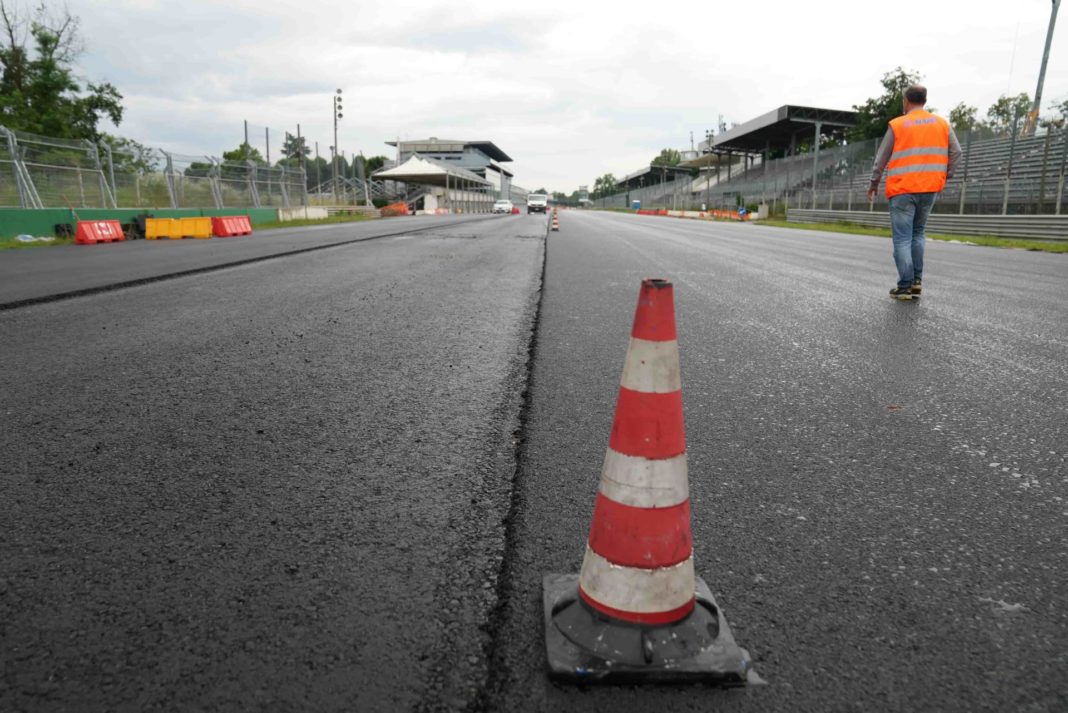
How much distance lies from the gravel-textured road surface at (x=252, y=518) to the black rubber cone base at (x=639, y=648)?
173 mm

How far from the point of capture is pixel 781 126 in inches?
2056

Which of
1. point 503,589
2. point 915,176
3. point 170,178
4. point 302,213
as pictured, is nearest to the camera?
point 503,589

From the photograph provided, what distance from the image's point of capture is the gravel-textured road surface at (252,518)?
1.34 meters

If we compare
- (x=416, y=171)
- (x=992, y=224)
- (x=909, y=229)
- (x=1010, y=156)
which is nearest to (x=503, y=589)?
(x=909, y=229)

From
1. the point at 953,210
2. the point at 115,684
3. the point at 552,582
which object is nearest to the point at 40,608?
the point at 115,684

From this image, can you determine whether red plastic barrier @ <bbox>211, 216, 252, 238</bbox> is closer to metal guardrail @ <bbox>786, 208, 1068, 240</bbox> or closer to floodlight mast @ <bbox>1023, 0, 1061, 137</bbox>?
metal guardrail @ <bbox>786, 208, 1068, 240</bbox>

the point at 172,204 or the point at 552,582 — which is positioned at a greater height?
the point at 172,204

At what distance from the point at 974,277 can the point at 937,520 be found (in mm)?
7642

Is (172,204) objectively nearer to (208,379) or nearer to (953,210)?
(208,379)

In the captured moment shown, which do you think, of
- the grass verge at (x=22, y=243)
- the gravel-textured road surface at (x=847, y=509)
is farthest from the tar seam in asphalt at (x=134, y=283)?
the grass verge at (x=22, y=243)

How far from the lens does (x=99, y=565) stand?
5.58 feet

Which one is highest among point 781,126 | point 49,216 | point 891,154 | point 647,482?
point 781,126

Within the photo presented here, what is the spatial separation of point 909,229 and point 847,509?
17.4ft

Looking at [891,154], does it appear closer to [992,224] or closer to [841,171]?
[992,224]
